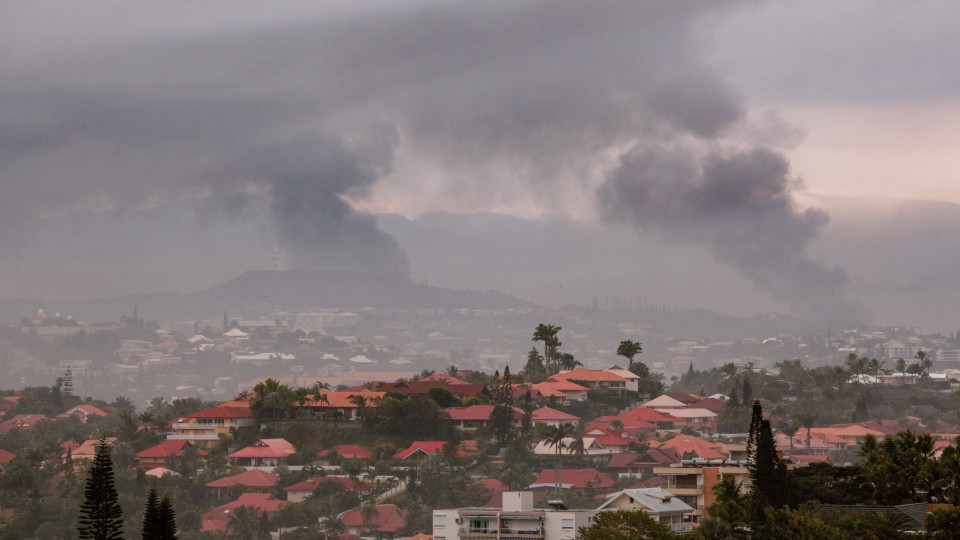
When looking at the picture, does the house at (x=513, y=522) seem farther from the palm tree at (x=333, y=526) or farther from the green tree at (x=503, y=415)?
the green tree at (x=503, y=415)

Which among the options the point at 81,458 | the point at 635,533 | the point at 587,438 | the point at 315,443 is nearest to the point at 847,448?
the point at 587,438

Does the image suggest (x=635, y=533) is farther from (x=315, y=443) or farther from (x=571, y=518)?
(x=315, y=443)

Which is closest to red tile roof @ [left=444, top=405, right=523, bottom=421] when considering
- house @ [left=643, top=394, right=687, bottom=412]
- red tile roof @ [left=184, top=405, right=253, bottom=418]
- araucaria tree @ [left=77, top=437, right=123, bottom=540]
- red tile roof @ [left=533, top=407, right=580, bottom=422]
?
red tile roof @ [left=533, top=407, right=580, bottom=422]

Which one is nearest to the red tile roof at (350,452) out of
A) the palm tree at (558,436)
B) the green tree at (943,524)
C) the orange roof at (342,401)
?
the orange roof at (342,401)

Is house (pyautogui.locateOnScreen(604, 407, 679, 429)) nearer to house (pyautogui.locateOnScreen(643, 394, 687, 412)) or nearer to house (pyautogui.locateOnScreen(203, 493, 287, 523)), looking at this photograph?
house (pyautogui.locateOnScreen(643, 394, 687, 412))

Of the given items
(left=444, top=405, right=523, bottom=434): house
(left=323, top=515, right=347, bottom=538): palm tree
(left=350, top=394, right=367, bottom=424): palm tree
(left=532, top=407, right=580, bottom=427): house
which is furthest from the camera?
(left=532, top=407, right=580, bottom=427): house

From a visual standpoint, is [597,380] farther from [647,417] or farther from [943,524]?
[943,524]
